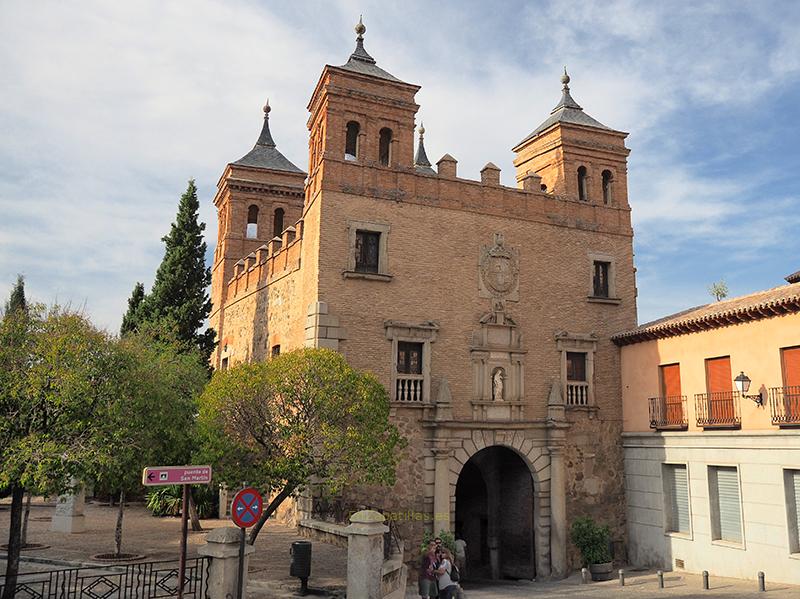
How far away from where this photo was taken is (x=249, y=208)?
30234 millimetres

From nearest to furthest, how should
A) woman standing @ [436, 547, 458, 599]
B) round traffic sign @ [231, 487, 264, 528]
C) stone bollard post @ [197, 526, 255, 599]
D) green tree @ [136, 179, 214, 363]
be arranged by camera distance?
round traffic sign @ [231, 487, 264, 528]
stone bollard post @ [197, 526, 255, 599]
woman standing @ [436, 547, 458, 599]
green tree @ [136, 179, 214, 363]

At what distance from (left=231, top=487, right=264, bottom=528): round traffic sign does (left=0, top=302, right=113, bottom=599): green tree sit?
3326 mm

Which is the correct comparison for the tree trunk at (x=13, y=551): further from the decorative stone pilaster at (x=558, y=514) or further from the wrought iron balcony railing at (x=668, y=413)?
the wrought iron balcony railing at (x=668, y=413)

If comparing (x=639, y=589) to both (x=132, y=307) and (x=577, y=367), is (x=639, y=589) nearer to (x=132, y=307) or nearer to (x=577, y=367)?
(x=577, y=367)

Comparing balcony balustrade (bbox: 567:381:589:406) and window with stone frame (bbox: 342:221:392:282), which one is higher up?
window with stone frame (bbox: 342:221:392:282)

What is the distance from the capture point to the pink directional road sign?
356 inches

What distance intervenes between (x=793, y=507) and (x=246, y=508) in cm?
1367

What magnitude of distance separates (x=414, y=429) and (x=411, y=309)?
354 centimetres

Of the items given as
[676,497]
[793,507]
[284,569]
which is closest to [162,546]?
[284,569]

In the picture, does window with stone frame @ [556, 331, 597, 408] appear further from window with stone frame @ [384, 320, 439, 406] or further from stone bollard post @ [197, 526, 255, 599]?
stone bollard post @ [197, 526, 255, 599]

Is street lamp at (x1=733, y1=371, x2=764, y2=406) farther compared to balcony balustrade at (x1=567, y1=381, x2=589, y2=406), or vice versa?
balcony balustrade at (x1=567, y1=381, x2=589, y2=406)

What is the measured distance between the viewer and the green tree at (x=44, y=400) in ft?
34.9

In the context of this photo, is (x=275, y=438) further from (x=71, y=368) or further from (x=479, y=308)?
(x=479, y=308)

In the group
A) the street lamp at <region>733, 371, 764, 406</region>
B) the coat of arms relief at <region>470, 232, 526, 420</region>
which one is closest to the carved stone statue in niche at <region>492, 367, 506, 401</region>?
the coat of arms relief at <region>470, 232, 526, 420</region>
